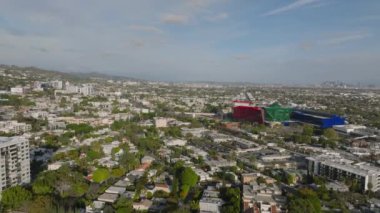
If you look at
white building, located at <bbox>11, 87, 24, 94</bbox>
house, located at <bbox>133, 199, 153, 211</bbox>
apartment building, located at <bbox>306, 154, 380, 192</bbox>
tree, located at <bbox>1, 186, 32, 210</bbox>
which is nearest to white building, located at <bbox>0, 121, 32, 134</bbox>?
tree, located at <bbox>1, 186, 32, 210</bbox>

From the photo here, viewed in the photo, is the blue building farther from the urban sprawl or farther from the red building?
the red building

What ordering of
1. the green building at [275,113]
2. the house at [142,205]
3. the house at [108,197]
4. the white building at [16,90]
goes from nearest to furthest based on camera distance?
the house at [142,205], the house at [108,197], the green building at [275,113], the white building at [16,90]

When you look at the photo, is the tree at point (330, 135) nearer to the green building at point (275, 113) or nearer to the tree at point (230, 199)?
the green building at point (275, 113)

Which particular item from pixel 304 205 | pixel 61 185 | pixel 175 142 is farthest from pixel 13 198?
pixel 175 142

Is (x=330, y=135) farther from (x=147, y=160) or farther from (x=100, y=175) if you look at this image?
(x=100, y=175)

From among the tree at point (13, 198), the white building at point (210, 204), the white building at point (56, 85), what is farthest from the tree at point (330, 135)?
the white building at point (56, 85)

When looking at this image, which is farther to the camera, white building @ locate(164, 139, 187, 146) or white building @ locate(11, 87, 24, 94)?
white building @ locate(11, 87, 24, 94)
